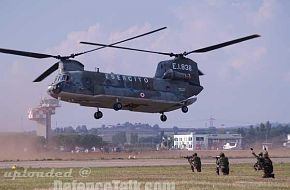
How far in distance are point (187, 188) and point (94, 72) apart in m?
24.8

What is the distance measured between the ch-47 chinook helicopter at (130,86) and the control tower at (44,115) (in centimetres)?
12830

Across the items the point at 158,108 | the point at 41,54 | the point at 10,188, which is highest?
the point at 41,54

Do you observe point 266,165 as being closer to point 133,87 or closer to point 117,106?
point 117,106

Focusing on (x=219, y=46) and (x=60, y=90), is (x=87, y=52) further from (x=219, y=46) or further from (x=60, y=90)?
→ (x=219, y=46)

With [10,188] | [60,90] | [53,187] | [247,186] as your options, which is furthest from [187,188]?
[60,90]

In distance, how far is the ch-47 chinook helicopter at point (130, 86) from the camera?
50.0m

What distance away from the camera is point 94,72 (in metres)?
51.4

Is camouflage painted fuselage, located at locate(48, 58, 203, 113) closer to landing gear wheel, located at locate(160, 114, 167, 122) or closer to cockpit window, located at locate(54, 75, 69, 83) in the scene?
cockpit window, located at locate(54, 75, 69, 83)

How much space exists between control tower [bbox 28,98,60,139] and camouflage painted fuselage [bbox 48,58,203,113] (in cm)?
12827

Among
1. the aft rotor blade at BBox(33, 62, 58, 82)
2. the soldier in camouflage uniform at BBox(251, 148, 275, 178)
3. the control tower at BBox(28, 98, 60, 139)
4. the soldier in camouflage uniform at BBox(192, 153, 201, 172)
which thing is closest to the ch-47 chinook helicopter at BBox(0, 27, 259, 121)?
the aft rotor blade at BBox(33, 62, 58, 82)

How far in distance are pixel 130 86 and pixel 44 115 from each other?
14858cm

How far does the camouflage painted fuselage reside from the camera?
5016 centimetres

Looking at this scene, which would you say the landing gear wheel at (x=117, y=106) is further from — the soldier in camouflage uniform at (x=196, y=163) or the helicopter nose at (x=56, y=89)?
the soldier in camouflage uniform at (x=196, y=163)

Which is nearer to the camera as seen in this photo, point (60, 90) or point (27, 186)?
point (27, 186)
